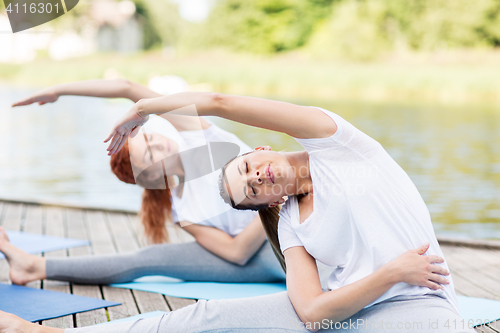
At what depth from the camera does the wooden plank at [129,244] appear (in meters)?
2.10

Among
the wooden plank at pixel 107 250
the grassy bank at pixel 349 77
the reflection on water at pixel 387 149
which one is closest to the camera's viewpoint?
the wooden plank at pixel 107 250

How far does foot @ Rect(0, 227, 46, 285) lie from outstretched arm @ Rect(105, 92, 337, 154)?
3.88 ft

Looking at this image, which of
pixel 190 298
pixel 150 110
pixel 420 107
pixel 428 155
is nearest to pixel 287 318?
pixel 150 110

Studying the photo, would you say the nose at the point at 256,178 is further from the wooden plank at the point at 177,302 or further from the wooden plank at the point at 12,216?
the wooden plank at the point at 12,216

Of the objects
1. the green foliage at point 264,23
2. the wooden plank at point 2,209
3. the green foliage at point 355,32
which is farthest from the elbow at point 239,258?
the green foliage at point 264,23

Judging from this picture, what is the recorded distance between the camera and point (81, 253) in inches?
110

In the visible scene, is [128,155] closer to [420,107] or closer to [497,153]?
[497,153]

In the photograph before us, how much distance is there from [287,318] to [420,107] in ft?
50.6

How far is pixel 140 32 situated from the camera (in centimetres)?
3938

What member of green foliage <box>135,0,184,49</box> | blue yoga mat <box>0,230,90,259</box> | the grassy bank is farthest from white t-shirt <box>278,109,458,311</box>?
green foliage <box>135,0,184,49</box>

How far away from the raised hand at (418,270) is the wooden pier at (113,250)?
28.4 inches

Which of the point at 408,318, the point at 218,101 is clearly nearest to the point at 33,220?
the point at 218,101

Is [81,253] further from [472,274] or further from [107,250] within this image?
[472,274]

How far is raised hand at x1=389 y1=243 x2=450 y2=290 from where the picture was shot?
4.19 feet
